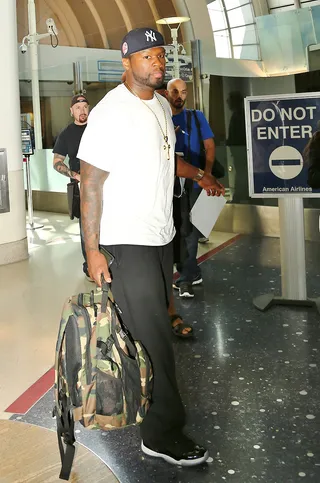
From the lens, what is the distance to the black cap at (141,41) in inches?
91.5

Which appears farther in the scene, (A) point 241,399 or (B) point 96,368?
(A) point 241,399

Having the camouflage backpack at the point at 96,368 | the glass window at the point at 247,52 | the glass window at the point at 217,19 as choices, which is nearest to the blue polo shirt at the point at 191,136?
the glass window at the point at 247,52

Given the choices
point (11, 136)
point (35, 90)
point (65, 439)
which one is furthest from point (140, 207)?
point (35, 90)

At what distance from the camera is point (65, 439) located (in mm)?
1709

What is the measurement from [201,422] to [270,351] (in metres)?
0.96

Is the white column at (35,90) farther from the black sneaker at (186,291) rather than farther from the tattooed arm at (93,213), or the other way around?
the tattooed arm at (93,213)

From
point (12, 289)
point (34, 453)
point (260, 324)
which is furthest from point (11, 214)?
point (34, 453)

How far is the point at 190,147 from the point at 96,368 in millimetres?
3181

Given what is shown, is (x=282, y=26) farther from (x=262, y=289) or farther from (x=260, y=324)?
(x=260, y=324)

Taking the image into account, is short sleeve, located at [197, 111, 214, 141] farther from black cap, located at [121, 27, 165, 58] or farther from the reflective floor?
black cap, located at [121, 27, 165, 58]

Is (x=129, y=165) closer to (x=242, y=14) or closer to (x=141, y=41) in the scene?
(x=141, y=41)

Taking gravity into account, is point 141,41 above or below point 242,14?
below

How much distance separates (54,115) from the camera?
36.1 ft

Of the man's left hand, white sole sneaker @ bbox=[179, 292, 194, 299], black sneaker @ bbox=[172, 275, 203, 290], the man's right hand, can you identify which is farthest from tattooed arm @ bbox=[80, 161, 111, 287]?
black sneaker @ bbox=[172, 275, 203, 290]
